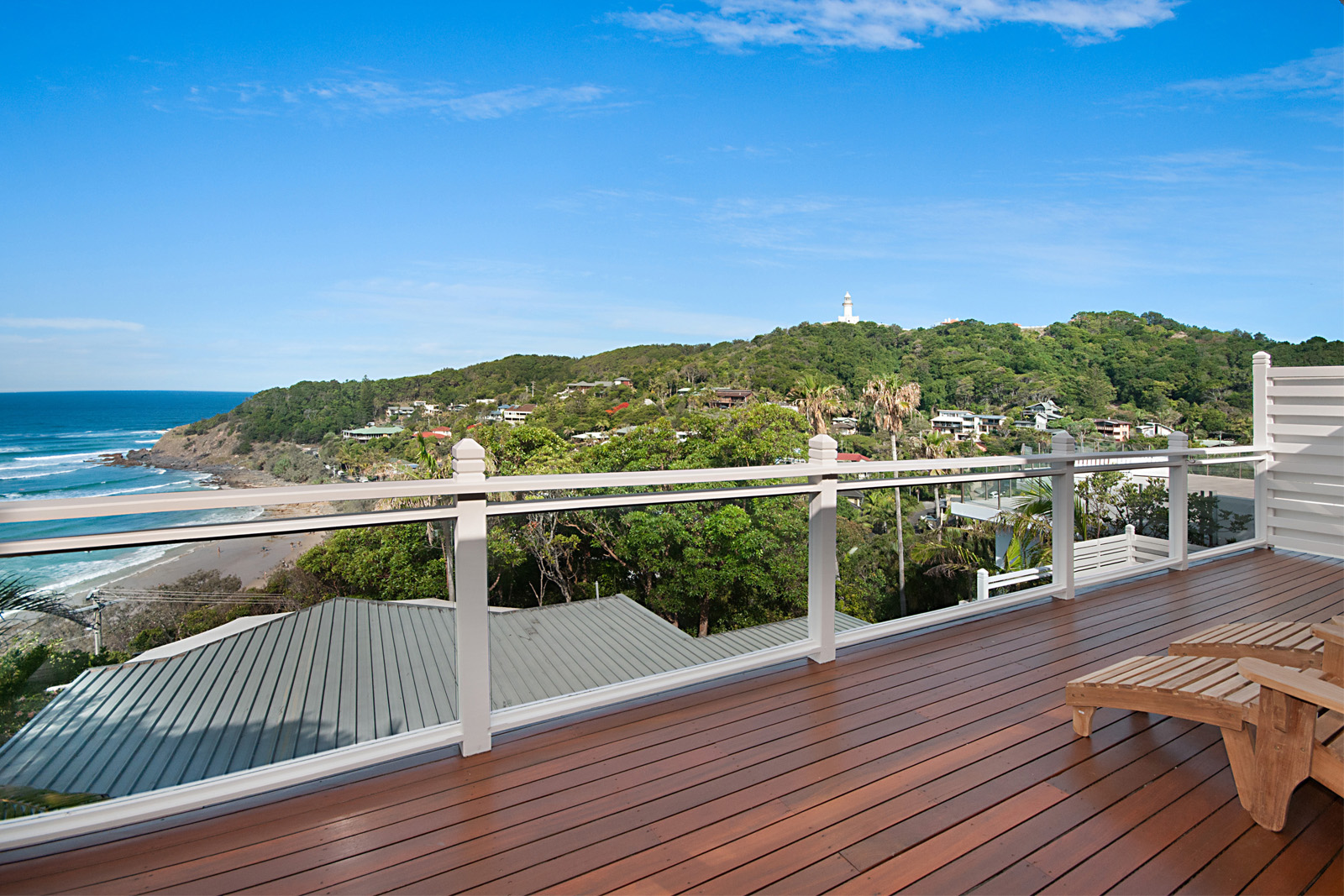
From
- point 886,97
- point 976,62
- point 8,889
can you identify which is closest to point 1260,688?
point 8,889

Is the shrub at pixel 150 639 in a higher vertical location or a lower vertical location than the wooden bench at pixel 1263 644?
higher

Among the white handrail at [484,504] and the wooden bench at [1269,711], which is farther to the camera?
the white handrail at [484,504]

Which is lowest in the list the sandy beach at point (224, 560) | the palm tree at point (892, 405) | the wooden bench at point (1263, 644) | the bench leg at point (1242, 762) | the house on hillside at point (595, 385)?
the bench leg at point (1242, 762)

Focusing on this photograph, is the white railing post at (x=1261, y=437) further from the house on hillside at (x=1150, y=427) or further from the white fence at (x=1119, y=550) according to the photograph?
the house on hillside at (x=1150, y=427)

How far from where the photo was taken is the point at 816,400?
3394 cm

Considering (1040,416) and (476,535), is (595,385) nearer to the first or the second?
(1040,416)

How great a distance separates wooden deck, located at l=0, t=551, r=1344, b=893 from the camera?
1.74 metres

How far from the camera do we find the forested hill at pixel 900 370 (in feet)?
90.6

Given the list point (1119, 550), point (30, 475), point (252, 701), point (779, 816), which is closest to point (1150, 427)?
point (1119, 550)

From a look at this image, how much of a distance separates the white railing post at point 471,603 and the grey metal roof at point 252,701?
9 centimetres

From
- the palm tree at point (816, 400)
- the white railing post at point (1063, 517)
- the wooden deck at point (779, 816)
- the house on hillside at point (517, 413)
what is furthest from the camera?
the house on hillside at point (517, 413)

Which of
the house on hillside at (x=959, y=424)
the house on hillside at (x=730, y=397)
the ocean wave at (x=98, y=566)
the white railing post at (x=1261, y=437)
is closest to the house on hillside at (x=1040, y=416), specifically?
the house on hillside at (x=959, y=424)

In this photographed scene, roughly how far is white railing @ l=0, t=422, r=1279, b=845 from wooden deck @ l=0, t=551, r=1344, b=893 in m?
0.07

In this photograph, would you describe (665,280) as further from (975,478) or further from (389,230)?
(975,478)
